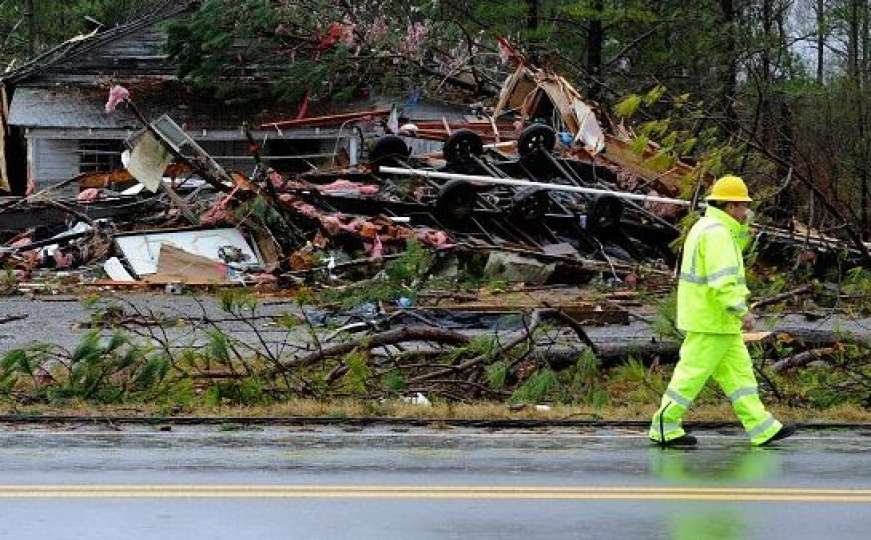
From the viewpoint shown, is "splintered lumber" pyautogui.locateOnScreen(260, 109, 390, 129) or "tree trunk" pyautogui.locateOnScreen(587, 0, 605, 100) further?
"tree trunk" pyautogui.locateOnScreen(587, 0, 605, 100)

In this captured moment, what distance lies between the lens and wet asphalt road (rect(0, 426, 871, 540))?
630 centimetres

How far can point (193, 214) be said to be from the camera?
21.9 metres

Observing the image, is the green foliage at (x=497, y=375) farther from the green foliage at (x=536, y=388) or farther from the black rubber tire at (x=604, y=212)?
the black rubber tire at (x=604, y=212)

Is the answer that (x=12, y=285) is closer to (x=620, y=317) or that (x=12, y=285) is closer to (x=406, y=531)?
(x=620, y=317)

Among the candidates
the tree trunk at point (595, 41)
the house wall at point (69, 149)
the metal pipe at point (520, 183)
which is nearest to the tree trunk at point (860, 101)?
the metal pipe at point (520, 183)

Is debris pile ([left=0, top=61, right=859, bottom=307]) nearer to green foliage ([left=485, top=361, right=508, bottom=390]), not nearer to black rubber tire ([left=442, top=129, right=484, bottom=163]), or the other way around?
black rubber tire ([left=442, top=129, right=484, bottom=163])

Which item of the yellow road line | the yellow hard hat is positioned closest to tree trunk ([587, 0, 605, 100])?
the yellow hard hat

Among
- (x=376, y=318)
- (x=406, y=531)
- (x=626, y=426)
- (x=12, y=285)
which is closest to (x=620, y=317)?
(x=376, y=318)

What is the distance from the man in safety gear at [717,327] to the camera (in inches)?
348

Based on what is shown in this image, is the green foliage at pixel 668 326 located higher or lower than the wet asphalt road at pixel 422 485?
higher

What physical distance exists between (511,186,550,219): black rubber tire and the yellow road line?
14.1 meters

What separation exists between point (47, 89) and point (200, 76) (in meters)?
3.33

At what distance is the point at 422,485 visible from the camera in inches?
289

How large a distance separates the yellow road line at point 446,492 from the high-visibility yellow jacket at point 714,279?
1.72m
